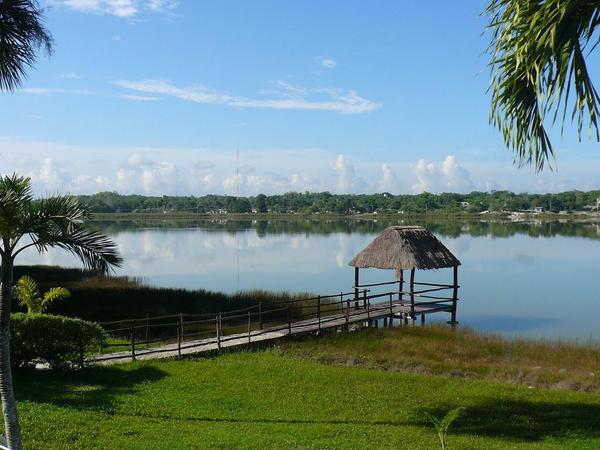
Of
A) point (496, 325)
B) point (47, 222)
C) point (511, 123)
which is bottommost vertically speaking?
point (496, 325)

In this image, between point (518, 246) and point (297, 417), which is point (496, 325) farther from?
point (518, 246)

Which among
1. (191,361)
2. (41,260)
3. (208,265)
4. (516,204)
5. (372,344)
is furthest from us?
(516,204)

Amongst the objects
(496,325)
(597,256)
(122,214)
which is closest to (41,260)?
(496,325)

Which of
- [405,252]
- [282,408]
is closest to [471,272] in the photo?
[405,252]

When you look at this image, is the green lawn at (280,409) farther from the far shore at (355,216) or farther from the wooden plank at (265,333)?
the far shore at (355,216)

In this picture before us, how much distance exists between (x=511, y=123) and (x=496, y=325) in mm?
20949

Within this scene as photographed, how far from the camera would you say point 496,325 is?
989 inches

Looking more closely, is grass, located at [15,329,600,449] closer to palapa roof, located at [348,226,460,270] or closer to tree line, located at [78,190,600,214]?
palapa roof, located at [348,226,460,270]

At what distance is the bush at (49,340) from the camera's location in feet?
39.2

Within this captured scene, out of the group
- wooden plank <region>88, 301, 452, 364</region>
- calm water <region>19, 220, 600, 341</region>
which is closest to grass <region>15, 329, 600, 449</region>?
wooden plank <region>88, 301, 452, 364</region>

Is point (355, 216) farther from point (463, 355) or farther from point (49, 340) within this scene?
point (49, 340)

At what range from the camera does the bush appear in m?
11.9

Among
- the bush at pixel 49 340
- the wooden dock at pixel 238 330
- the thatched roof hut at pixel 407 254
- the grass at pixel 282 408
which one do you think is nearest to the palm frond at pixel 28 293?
the wooden dock at pixel 238 330

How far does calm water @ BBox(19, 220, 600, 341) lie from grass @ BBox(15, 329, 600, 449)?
1182cm
